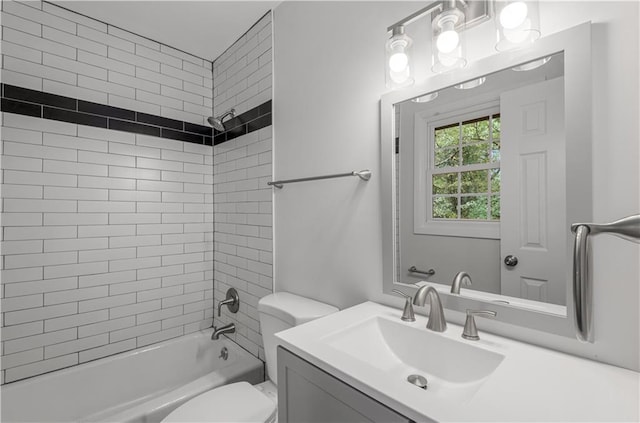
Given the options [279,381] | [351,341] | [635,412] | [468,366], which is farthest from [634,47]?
[279,381]

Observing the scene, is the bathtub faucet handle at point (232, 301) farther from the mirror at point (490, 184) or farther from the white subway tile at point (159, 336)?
the mirror at point (490, 184)

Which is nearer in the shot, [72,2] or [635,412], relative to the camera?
[635,412]

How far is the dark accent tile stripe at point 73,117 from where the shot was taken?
5.80ft

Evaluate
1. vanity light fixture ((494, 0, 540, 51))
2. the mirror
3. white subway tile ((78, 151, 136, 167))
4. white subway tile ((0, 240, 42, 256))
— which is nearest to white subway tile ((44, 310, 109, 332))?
→ white subway tile ((0, 240, 42, 256))

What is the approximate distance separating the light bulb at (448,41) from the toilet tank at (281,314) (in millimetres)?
1135

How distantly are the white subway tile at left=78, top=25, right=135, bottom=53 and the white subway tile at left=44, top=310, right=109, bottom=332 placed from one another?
5.69 ft

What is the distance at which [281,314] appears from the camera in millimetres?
1429

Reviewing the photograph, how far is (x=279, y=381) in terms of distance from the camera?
0.96m

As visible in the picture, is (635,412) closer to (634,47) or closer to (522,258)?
(522,258)

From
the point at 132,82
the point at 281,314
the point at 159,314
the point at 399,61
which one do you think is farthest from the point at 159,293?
the point at 399,61

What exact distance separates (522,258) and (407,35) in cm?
88

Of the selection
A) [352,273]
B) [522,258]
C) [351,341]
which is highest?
[522,258]

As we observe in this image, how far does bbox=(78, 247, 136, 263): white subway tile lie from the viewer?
1.88 meters

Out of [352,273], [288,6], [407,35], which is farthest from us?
[288,6]
